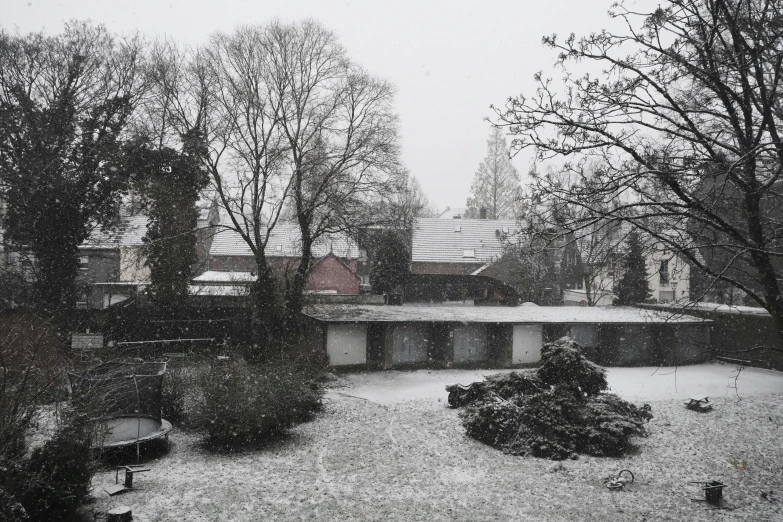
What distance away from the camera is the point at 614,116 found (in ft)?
27.6

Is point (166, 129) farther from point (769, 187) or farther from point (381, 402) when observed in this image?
point (769, 187)

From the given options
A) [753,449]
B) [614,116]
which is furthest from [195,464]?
[753,449]

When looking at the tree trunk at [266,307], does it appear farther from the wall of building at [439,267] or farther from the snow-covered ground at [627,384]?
the wall of building at [439,267]

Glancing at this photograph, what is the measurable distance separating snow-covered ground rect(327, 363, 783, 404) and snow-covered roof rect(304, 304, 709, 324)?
7.60 ft

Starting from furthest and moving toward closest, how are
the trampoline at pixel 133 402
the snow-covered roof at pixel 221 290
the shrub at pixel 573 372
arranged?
the snow-covered roof at pixel 221 290 → the shrub at pixel 573 372 → the trampoline at pixel 133 402

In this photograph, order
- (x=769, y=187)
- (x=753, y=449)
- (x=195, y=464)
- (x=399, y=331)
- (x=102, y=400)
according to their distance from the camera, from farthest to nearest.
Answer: (x=399, y=331)
(x=753, y=449)
(x=195, y=464)
(x=102, y=400)
(x=769, y=187)

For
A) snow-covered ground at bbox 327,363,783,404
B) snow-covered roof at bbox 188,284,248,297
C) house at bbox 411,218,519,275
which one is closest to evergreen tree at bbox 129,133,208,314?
Answer: snow-covered roof at bbox 188,284,248,297

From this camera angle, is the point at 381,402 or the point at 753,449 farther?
the point at 381,402

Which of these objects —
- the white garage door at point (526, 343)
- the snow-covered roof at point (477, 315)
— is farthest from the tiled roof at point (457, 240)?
the white garage door at point (526, 343)

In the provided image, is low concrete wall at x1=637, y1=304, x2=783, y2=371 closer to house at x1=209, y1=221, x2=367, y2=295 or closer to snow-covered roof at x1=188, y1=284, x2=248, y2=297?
snow-covered roof at x1=188, y1=284, x2=248, y2=297

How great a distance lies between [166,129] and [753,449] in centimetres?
2467

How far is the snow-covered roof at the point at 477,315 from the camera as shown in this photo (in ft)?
78.6

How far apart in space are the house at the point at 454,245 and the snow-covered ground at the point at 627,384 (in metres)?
18.7

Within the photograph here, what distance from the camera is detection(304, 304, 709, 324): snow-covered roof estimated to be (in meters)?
24.0
